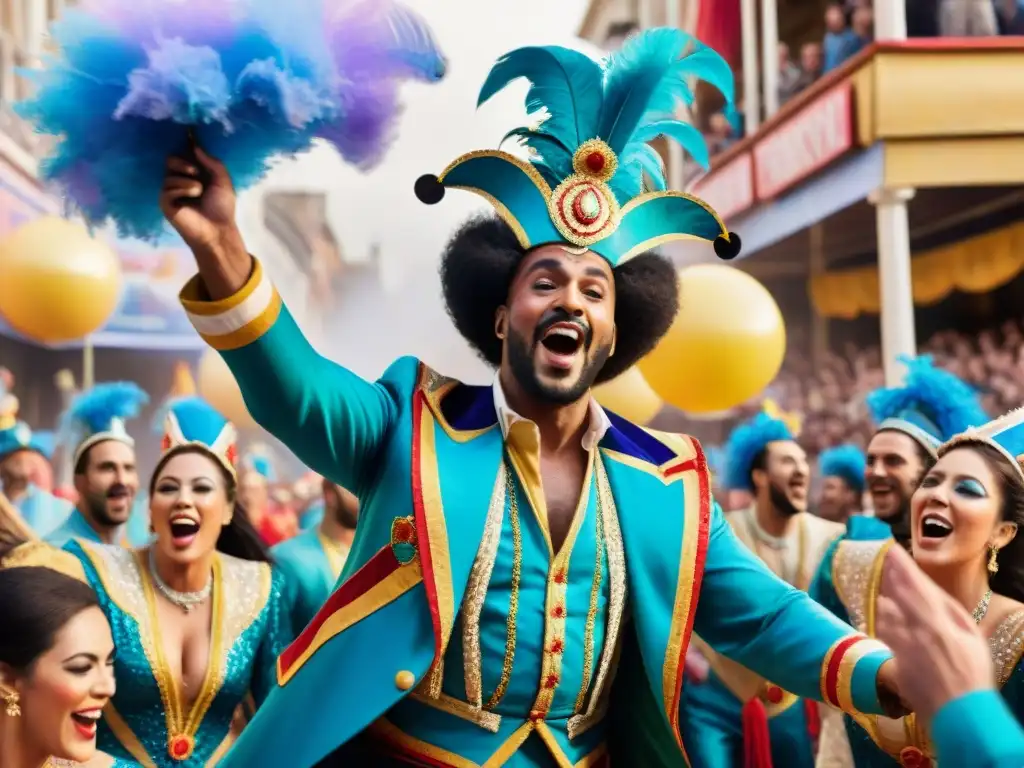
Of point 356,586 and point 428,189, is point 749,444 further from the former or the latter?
point 356,586

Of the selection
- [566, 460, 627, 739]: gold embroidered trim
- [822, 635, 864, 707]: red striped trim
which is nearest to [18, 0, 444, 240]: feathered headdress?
[566, 460, 627, 739]: gold embroidered trim

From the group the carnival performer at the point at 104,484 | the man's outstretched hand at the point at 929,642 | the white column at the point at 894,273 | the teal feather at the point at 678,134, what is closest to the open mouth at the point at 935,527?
the teal feather at the point at 678,134

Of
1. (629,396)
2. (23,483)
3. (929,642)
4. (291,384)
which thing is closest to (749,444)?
(629,396)

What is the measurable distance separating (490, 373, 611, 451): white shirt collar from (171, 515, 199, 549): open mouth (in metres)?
1.56

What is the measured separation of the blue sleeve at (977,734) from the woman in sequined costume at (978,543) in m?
1.72

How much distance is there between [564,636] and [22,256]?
4644 mm

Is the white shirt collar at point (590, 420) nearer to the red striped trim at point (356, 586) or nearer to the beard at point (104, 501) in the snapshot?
the red striped trim at point (356, 586)

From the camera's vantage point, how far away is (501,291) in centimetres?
279

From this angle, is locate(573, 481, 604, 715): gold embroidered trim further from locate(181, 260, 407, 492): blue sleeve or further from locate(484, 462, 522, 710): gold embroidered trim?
locate(181, 260, 407, 492): blue sleeve

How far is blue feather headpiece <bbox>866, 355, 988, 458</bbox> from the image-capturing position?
14.9ft

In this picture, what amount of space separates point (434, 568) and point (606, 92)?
1023 millimetres

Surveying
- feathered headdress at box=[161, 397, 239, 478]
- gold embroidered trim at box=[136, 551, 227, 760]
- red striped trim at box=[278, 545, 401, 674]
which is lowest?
gold embroidered trim at box=[136, 551, 227, 760]

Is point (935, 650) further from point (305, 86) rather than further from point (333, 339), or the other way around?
point (333, 339)

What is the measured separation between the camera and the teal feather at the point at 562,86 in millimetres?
2627
